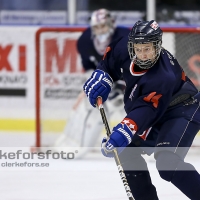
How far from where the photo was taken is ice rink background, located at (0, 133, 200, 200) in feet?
13.0

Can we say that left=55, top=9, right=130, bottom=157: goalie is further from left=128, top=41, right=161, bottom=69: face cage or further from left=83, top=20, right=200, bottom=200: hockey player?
left=128, top=41, right=161, bottom=69: face cage

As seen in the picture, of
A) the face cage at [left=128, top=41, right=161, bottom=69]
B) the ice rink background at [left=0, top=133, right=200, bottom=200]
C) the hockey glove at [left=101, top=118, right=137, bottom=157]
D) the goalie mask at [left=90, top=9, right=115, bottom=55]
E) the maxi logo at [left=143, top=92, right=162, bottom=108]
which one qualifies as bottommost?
the ice rink background at [left=0, top=133, right=200, bottom=200]

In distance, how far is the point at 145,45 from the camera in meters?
3.09

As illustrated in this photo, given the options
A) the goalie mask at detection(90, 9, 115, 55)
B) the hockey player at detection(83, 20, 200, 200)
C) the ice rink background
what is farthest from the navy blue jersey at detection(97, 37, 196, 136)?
the goalie mask at detection(90, 9, 115, 55)

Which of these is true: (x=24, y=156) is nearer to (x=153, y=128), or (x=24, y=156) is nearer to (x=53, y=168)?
(x=53, y=168)

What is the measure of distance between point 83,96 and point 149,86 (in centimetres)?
222

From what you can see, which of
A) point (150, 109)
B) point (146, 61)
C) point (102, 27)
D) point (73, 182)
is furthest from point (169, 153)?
point (102, 27)

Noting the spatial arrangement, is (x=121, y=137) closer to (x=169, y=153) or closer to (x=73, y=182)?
(x=169, y=153)

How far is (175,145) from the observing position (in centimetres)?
316

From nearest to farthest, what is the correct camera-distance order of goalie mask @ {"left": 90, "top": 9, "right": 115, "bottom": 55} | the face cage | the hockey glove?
1. the hockey glove
2. the face cage
3. goalie mask @ {"left": 90, "top": 9, "right": 115, "bottom": 55}

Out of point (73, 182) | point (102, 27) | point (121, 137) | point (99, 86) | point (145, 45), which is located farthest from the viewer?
point (102, 27)

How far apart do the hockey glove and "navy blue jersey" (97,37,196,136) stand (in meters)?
0.03

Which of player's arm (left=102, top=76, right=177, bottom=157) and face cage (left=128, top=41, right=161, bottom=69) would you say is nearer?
player's arm (left=102, top=76, right=177, bottom=157)

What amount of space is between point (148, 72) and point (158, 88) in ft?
0.39
